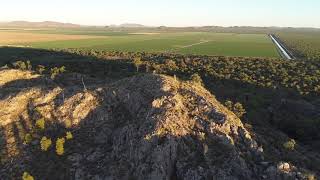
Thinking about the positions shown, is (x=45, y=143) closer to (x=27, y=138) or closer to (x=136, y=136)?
(x=27, y=138)

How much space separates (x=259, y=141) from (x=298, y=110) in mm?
32223

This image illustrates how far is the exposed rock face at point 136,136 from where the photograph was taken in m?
34.2

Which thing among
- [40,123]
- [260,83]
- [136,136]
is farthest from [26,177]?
[260,83]

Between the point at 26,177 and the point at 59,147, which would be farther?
the point at 59,147

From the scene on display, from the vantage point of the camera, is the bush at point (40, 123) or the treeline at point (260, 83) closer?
the bush at point (40, 123)

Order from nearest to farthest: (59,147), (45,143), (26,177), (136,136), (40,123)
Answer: (26,177) < (59,147) < (136,136) < (45,143) < (40,123)

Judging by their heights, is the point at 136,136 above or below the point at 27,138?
above

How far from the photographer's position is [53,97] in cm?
4478

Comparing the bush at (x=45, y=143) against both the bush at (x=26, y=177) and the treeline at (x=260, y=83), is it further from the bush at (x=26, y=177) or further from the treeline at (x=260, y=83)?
the treeline at (x=260, y=83)

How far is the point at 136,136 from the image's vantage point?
122ft

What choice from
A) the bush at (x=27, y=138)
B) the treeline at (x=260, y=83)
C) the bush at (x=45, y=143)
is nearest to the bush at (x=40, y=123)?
the bush at (x=27, y=138)

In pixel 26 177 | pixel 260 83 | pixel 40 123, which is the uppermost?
pixel 40 123

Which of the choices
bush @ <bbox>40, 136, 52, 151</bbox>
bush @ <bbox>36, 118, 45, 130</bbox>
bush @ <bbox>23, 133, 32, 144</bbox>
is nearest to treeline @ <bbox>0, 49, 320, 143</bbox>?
bush @ <bbox>36, 118, 45, 130</bbox>

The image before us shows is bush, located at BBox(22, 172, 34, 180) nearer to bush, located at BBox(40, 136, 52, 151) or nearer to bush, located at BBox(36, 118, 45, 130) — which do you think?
bush, located at BBox(40, 136, 52, 151)
